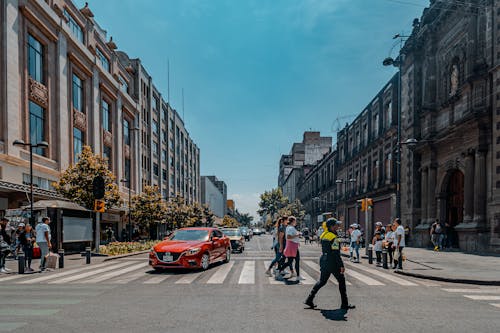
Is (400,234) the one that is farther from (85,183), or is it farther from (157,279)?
(85,183)

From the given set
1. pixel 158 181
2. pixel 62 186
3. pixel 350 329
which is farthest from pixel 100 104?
pixel 350 329

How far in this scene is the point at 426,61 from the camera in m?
26.7

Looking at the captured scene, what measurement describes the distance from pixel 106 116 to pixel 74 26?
30.8ft

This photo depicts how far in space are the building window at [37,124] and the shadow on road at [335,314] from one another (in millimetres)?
23430

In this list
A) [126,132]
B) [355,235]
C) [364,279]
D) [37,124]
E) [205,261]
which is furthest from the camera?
[126,132]

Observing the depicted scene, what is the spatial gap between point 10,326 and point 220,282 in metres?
5.16

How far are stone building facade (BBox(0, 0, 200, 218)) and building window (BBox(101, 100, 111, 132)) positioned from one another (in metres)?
0.10

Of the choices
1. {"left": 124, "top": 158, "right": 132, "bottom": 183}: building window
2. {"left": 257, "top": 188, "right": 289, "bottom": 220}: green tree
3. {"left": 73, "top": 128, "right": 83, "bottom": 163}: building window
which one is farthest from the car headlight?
{"left": 257, "top": 188, "right": 289, "bottom": 220}: green tree

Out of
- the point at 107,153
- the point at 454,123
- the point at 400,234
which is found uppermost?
the point at 454,123

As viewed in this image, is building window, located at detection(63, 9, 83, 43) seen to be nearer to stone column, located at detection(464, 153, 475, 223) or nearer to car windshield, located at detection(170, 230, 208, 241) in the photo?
car windshield, located at detection(170, 230, 208, 241)

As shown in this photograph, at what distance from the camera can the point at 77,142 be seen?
30953 millimetres

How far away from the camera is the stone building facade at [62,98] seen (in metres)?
21.5

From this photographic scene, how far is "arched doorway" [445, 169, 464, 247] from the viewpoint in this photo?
23516mm

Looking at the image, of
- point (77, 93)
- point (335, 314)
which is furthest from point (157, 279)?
point (77, 93)
